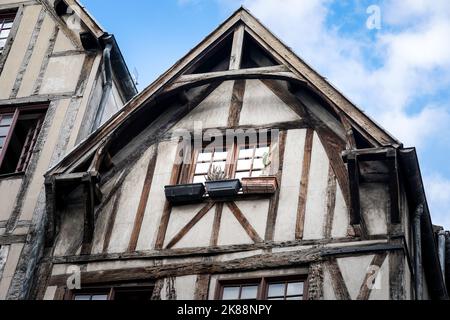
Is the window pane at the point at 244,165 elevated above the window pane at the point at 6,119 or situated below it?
below

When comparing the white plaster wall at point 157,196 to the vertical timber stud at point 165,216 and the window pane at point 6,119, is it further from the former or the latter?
the window pane at point 6,119

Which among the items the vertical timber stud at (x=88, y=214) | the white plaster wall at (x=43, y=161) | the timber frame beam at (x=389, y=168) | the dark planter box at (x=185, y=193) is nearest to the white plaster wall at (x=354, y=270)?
the timber frame beam at (x=389, y=168)

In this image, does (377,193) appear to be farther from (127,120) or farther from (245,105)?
(127,120)

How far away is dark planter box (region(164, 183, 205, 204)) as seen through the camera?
1351 centimetres

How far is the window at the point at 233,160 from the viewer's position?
13.9 meters

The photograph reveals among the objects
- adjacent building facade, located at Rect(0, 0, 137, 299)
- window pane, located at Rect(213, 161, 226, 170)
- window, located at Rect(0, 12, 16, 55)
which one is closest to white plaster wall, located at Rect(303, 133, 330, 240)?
window pane, located at Rect(213, 161, 226, 170)

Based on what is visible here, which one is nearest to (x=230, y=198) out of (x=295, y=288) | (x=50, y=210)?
(x=295, y=288)

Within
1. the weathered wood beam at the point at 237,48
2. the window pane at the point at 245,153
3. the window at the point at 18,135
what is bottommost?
the window pane at the point at 245,153

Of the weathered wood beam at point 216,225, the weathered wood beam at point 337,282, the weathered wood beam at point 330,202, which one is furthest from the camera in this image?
the weathered wood beam at point 216,225

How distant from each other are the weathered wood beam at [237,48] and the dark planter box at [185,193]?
6.82ft

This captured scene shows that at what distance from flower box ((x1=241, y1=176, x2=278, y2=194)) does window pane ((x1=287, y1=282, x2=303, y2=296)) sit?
1446 mm

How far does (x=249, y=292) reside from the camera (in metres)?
12.5

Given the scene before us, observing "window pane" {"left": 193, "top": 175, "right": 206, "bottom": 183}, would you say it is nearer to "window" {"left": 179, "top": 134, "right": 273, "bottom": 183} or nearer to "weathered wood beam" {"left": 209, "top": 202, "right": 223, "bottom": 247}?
"window" {"left": 179, "top": 134, "right": 273, "bottom": 183}
